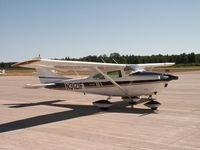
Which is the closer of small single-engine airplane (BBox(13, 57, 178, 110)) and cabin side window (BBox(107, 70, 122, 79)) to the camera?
small single-engine airplane (BBox(13, 57, 178, 110))

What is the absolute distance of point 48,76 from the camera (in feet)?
51.1

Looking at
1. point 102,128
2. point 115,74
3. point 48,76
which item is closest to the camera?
point 102,128

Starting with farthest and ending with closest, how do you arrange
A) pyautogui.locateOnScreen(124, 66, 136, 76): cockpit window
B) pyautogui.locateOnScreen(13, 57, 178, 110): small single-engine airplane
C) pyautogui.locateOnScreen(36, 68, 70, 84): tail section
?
pyautogui.locateOnScreen(36, 68, 70, 84): tail section < pyautogui.locateOnScreen(124, 66, 136, 76): cockpit window < pyautogui.locateOnScreen(13, 57, 178, 110): small single-engine airplane

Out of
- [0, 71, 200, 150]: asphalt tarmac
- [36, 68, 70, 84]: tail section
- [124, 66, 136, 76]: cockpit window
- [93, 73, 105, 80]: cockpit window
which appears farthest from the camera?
[36, 68, 70, 84]: tail section

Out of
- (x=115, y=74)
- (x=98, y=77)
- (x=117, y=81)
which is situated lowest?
(x=117, y=81)

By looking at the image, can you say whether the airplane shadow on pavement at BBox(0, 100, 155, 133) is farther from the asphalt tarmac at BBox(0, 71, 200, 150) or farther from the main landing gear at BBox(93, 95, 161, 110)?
the main landing gear at BBox(93, 95, 161, 110)

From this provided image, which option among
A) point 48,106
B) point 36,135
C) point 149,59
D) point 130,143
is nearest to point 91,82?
point 48,106

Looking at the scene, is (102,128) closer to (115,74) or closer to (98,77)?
(115,74)

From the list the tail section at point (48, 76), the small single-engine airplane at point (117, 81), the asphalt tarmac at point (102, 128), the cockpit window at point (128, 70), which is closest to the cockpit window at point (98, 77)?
the small single-engine airplane at point (117, 81)

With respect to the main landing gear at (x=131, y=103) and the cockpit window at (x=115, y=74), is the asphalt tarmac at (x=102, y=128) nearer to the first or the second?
the main landing gear at (x=131, y=103)

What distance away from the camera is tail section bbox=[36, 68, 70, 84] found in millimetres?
15288

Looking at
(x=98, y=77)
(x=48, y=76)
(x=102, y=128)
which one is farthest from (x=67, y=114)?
(x=48, y=76)

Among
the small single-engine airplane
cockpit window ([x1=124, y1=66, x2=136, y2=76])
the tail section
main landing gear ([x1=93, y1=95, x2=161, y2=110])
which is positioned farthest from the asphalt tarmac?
the tail section

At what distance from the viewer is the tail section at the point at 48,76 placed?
15.3m
